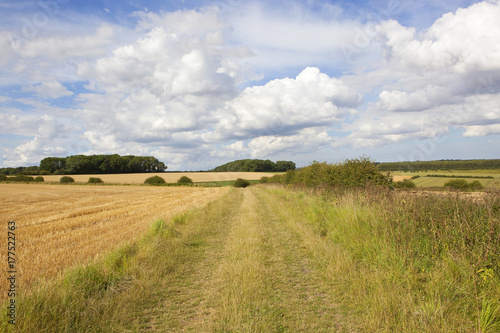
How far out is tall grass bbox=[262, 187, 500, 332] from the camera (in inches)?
149

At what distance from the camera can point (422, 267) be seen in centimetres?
509

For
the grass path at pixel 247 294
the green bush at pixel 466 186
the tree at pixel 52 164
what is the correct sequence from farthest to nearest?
the tree at pixel 52 164, the green bush at pixel 466 186, the grass path at pixel 247 294

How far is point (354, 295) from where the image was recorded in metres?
4.86

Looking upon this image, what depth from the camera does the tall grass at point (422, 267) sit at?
12.5ft

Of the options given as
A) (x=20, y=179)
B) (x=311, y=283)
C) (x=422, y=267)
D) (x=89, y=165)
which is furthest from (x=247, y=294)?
(x=89, y=165)

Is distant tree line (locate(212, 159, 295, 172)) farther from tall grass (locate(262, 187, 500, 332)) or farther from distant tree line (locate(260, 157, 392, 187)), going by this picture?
tall grass (locate(262, 187, 500, 332))

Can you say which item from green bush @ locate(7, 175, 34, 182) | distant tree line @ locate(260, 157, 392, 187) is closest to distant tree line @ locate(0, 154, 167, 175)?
green bush @ locate(7, 175, 34, 182)

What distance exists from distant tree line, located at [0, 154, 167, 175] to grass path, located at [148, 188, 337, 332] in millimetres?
114777

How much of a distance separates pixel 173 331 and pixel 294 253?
4.81m

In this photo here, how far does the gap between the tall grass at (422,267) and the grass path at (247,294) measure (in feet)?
1.61

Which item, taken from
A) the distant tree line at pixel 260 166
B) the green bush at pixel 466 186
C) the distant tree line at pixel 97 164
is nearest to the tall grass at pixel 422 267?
the green bush at pixel 466 186

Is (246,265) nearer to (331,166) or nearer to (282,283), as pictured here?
(282,283)

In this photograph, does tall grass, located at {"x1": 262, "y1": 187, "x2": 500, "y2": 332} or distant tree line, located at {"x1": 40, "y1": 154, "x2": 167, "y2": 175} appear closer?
tall grass, located at {"x1": 262, "y1": 187, "x2": 500, "y2": 332}

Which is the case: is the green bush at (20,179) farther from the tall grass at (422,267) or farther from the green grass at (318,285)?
the tall grass at (422,267)
